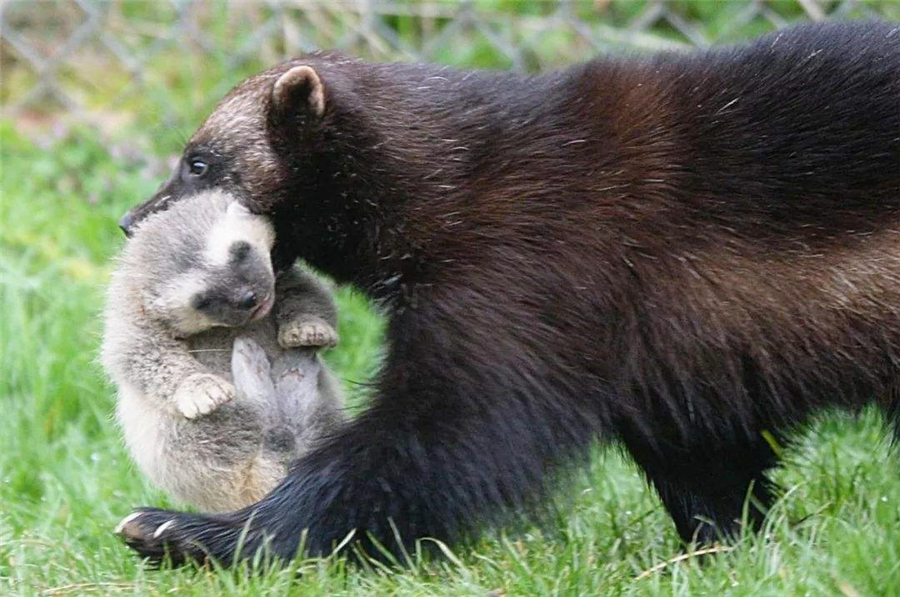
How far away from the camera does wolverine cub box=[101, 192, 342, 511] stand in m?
3.49

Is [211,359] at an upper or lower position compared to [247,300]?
lower

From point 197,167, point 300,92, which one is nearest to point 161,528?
point 197,167

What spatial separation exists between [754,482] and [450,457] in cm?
102

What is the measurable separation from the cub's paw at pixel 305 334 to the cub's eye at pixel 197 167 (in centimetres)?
46

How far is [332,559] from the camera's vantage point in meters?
3.26

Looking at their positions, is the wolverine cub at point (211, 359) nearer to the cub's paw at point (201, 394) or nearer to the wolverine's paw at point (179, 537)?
the cub's paw at point (201, 394)

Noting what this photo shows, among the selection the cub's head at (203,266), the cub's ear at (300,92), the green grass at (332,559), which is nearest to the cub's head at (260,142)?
the cub's ear at (300,92)

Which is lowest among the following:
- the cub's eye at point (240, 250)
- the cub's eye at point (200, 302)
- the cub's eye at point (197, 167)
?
the cub's eye at point (200, 302)

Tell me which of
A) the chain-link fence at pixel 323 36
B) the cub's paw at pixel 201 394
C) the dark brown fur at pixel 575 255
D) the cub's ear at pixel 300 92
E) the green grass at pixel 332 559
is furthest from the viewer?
the chain-link fence at pixel 323 36

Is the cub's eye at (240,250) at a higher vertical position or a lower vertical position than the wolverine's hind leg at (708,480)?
higher

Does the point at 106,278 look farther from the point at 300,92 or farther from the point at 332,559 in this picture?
the point at 332,559

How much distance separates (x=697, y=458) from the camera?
3.88 m

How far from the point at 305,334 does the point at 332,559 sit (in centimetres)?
62

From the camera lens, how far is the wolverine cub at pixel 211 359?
3.49 m
